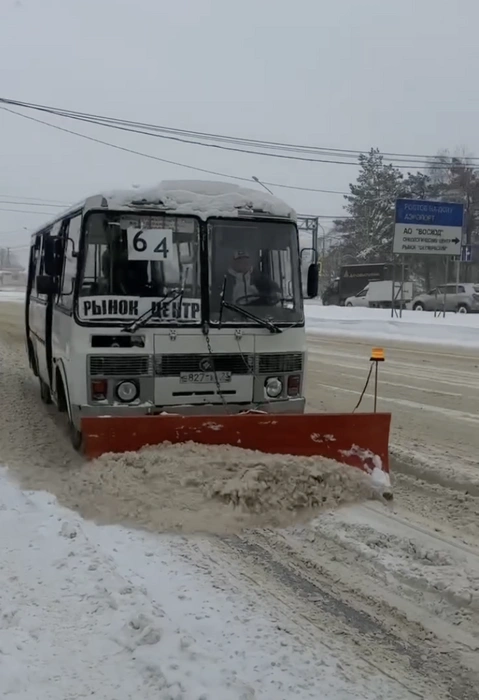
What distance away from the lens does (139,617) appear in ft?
11.7

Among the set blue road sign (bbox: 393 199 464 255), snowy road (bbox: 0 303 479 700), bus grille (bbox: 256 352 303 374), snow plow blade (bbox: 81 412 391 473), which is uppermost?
blue road sign (bbox: 393 199 464 255)

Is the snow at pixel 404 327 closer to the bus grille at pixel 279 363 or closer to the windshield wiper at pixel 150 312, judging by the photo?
the bus grille at pixel 279 363

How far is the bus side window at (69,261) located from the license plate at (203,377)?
124 cm

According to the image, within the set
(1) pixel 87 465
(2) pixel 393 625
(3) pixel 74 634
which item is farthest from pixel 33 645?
(1) pixel 87 465

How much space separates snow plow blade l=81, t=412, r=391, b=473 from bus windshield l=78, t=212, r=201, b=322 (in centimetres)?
108

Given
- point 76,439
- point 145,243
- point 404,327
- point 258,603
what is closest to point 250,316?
point 145,243

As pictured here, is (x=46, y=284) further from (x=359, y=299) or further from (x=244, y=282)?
(x=359, y=299)

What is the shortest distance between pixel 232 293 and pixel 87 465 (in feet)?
6.81

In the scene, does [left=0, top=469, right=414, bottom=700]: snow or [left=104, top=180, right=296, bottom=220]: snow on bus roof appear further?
[left=104, top=180, right=296, bottom=220]: snow on bus roof

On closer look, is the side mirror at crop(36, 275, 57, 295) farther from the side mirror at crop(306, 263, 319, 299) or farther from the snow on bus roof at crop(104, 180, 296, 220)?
the side mirror at crop(306, 263, 319, 299)

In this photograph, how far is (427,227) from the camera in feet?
97.4

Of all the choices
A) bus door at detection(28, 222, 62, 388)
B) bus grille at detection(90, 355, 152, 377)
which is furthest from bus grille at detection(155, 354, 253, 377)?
bus door at detection(28, 222, 62, 388)

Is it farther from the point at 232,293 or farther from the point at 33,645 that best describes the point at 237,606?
the point at 232,293

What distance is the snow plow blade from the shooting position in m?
5.88
